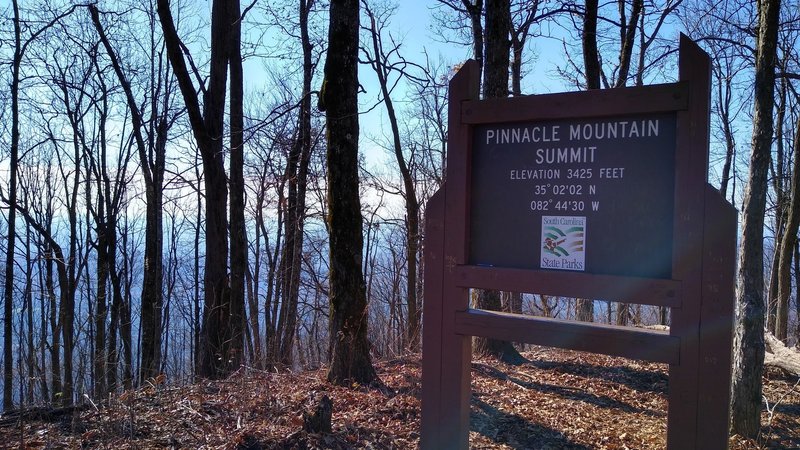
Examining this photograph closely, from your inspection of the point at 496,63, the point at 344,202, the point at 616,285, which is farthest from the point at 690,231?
the point at 496,63

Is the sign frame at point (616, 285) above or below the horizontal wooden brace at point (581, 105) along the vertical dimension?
below

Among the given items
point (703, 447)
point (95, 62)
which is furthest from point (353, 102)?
point (95, 62)

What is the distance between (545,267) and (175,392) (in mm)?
3887

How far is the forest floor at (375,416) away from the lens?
4203mm

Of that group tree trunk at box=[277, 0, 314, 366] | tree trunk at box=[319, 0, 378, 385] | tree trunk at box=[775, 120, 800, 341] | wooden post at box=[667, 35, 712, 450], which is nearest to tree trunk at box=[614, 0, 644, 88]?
tree trunk at box=[775, 120, 800, 341]

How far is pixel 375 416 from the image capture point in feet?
15.7

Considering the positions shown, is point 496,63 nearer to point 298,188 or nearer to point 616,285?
point 616,285

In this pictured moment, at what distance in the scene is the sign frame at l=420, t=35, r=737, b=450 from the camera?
109 inches

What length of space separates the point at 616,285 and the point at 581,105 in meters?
0.97

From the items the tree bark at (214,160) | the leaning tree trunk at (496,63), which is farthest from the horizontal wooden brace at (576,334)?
the tree bark at (214,160)

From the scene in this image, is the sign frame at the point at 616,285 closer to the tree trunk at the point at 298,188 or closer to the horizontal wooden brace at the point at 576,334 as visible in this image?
the horizontal wooden brace at the point at 576,334

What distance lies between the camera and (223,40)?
11016 mm

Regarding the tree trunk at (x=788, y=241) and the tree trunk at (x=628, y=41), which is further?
the tree trunk at (x=788, y=241)

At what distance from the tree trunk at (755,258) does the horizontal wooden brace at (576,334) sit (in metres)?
2.07
